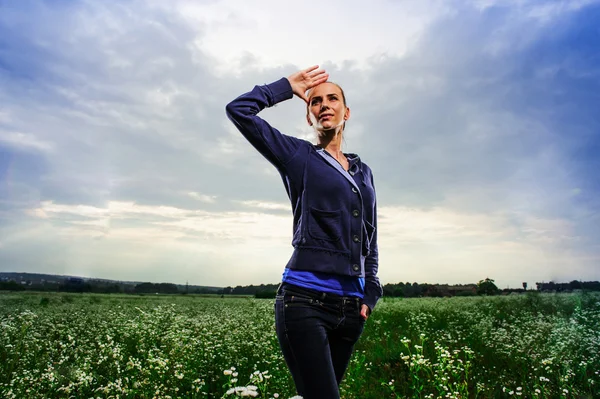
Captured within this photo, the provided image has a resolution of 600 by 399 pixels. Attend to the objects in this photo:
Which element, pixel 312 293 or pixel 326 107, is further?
pixel 326 107

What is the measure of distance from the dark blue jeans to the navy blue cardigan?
0.55 feet

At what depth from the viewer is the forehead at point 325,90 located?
113 inches

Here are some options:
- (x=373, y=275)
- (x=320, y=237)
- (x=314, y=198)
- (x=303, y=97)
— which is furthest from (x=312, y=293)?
(x=303, y=97)

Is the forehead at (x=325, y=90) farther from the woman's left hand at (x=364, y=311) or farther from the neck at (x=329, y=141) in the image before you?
the woman's left hand at (x=364, y=311)

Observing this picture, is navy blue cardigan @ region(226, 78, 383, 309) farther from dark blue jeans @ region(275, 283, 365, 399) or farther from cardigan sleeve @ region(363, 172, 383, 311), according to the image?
dark blue jeans @ region(275, 283, 365, 399)

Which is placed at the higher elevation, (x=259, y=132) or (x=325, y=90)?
(x=325, y=90)

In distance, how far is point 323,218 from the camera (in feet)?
8.10

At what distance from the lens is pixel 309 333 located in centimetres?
219

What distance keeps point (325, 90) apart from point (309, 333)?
62.0 inches

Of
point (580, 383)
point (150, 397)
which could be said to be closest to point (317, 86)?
point (150, 397)

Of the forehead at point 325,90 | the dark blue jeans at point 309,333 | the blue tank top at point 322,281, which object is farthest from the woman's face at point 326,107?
the dark blue jeans at point 309,333

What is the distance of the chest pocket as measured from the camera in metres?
2.46

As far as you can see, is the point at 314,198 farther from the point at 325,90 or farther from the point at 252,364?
the point at 252,364

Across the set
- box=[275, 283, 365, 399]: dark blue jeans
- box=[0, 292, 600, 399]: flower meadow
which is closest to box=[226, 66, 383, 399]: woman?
box=[275, 283, 365, 399]: dark blue jeans
